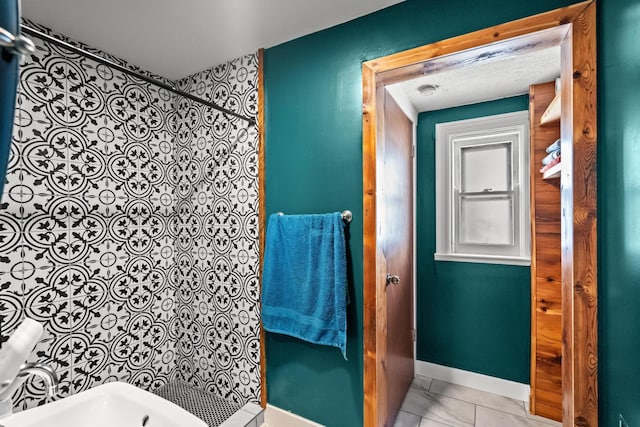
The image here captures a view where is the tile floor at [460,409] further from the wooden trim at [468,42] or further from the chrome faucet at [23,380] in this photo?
the wooden trim at [468,42]

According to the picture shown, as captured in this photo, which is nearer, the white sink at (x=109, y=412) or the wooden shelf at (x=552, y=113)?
the white sink at (x=109, y=412)

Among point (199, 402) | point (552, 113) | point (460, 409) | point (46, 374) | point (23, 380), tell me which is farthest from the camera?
point (460, 409)

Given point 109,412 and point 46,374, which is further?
point 109,412

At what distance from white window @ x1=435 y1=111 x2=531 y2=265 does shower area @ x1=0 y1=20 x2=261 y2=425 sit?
1.57 metres

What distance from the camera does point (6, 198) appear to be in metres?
1.36

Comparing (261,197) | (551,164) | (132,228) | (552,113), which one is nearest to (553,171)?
(551,164)

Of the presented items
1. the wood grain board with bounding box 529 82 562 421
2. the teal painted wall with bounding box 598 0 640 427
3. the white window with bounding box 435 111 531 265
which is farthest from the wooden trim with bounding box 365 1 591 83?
the white window with bounding box 435 111 531 265

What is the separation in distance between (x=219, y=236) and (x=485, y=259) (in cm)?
194

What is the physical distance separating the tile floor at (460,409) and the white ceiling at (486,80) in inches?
82.5

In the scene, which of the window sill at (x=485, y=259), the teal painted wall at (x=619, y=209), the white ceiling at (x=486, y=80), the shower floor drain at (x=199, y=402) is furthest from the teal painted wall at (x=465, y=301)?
the shower floor drain at (x=199, y=402)

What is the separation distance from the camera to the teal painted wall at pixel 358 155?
906 millimetres

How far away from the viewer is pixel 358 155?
1.48m

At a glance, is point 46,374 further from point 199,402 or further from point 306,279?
point 199,402

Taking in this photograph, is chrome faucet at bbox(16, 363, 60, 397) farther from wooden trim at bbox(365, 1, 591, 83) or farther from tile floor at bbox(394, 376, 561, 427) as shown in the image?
tile floor at bbox(394, 376, 561, 427)
